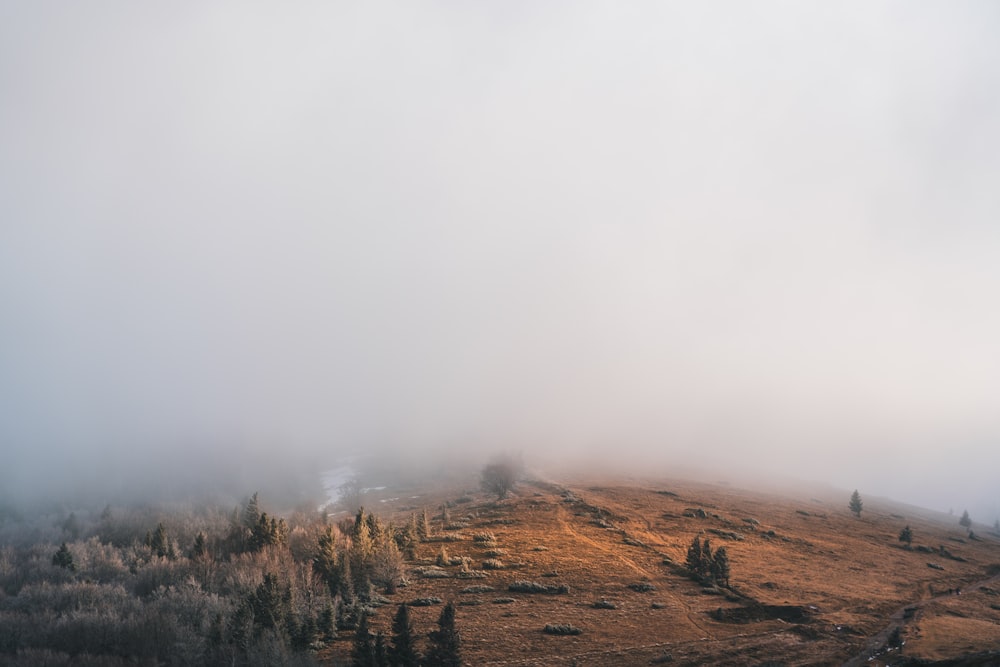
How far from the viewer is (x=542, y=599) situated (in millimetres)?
42031

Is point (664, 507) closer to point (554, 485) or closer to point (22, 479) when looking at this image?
point (554, 485)

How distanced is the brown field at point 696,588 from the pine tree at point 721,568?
1163 mm

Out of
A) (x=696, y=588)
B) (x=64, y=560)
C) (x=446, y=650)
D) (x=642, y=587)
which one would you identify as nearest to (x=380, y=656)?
(x=446, y=650)

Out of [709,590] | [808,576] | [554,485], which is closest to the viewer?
[709,590]

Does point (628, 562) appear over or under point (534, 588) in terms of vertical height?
over

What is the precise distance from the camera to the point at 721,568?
4647 centimetres

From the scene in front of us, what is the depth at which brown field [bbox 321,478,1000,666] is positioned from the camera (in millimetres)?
32906

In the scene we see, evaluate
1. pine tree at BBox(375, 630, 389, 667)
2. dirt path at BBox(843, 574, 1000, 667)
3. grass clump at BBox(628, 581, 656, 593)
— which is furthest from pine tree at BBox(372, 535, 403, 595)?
dirt path at BBox(843, 574, 1000, 667)

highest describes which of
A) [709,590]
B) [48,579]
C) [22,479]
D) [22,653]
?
[709,590]

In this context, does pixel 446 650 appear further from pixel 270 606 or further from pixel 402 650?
pixel 270 606

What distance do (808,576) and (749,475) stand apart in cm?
9455

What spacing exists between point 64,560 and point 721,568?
6935 centimetres

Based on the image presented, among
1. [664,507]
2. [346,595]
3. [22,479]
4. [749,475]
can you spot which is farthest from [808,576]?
[22,479]

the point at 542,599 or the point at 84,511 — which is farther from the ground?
the point at 542,599
